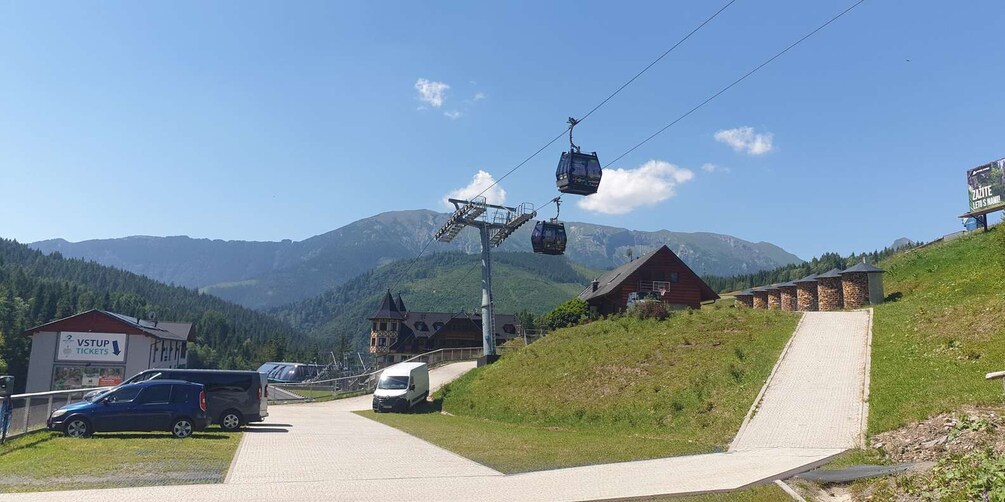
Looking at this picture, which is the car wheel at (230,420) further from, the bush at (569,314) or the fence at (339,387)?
the bush at (569,314)

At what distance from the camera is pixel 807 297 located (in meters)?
43.0

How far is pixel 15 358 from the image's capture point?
99.9 meters

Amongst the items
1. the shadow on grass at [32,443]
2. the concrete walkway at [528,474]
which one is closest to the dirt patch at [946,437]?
the concrete walkway at [528,474]

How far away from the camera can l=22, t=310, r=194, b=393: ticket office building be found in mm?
58625

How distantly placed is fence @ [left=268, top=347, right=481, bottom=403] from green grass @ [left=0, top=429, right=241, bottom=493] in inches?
1057

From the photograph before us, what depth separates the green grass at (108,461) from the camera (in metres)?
11.1

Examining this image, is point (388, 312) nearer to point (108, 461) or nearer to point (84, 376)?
point (84, 376)

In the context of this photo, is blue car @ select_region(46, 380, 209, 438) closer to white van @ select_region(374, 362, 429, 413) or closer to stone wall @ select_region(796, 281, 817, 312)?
white van @ select_region(374, 362, 429, 413)

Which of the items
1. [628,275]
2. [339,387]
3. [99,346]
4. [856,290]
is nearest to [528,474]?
[856,290]

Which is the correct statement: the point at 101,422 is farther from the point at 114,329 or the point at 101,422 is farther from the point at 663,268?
the point at 114,329

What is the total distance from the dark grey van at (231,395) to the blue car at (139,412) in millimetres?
3338

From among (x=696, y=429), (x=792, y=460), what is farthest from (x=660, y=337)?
(x=792, y=460)

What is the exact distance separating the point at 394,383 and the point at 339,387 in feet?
53.8

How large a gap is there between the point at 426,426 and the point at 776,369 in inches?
544
